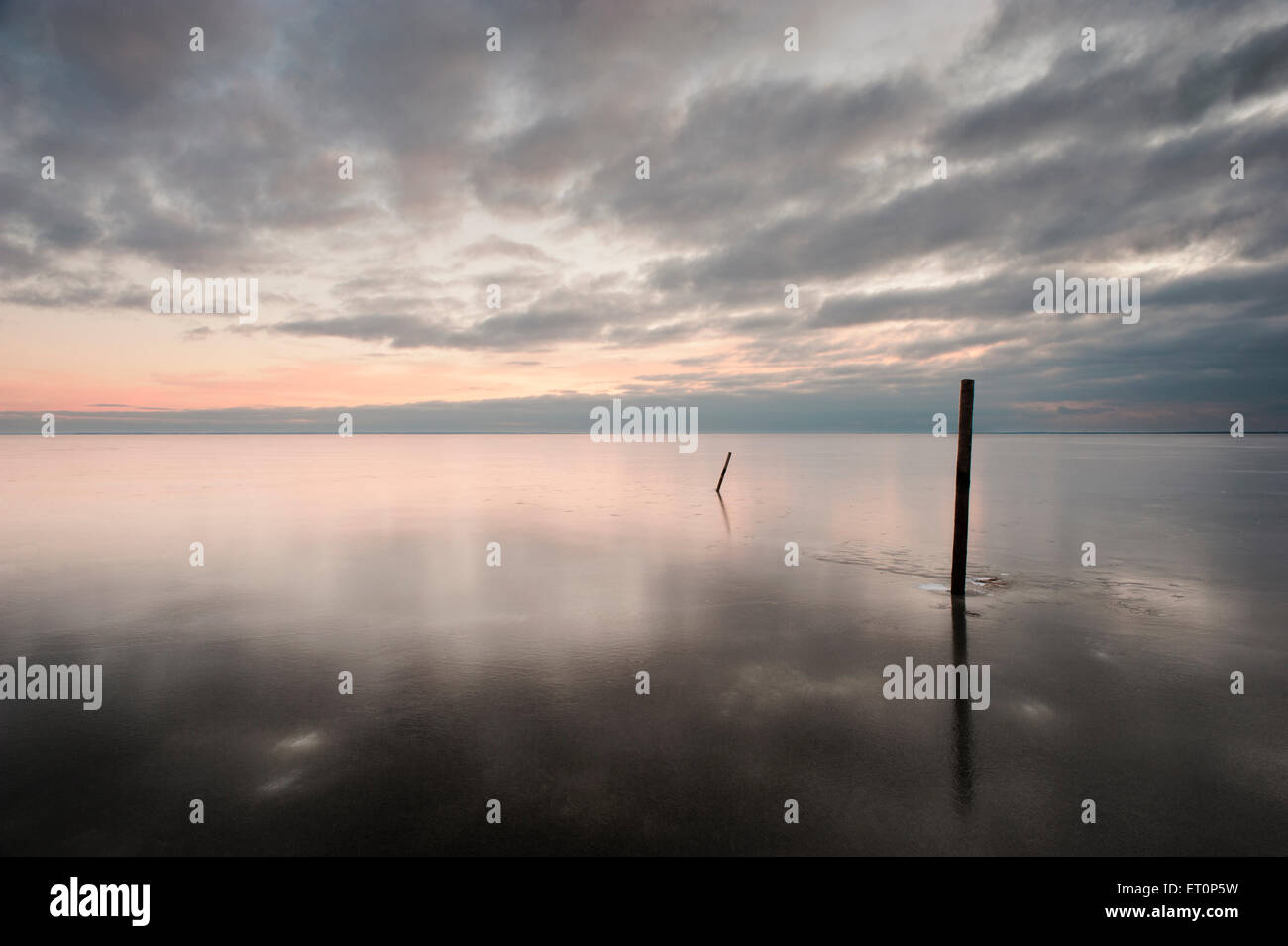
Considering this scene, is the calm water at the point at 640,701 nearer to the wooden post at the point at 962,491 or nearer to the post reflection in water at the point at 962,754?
the post reflection in water at the point at 962,754

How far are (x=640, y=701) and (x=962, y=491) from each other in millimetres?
10834

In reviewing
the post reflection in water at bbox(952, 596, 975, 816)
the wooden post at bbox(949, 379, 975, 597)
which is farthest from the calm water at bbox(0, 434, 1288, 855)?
the wooden post at bbox(949, 379, 975, 597)

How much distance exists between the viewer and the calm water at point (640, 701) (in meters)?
6.22

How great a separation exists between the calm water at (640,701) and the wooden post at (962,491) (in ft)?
2.71

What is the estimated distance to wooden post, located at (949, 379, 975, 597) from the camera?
15.1m

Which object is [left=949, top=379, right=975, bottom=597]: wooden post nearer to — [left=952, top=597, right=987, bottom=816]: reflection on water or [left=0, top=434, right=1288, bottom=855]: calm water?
[left=0, top=434, right=1288, bottom=855]: calm water

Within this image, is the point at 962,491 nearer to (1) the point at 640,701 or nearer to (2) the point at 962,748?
(2) the point at 962,748

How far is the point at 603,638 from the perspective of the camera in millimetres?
12195

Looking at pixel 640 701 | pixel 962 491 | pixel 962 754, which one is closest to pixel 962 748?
pixel 962 754

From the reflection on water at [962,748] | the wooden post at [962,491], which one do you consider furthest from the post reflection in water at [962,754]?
the wooden post at [962,491]
